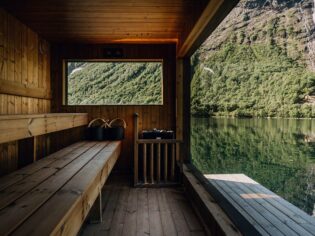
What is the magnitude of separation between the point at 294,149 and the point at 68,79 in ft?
79.4

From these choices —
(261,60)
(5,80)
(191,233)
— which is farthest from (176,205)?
(261,60)

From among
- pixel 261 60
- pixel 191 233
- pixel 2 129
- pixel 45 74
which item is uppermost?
pixel 261 60

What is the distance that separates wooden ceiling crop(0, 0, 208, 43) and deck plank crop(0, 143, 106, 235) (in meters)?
1.85

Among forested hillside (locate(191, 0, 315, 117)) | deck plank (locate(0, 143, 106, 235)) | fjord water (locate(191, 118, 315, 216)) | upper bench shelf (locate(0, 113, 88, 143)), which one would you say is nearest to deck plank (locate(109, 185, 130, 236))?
deck plank (locate(0, 143, 106, 235))

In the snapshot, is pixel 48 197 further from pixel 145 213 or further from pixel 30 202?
pixel 145 213

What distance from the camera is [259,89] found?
25.5m

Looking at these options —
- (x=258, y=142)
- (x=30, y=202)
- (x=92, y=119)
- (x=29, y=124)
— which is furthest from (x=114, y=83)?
(x=258, y=142)

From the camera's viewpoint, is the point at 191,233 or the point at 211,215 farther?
the point at 191,233

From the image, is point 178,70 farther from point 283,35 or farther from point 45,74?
point 283,35

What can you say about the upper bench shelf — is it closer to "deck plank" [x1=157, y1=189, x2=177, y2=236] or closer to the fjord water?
"deck plank" [x1=157, y1=189, x2=177, y2=236]

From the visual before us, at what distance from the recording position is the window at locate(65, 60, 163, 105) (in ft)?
16.4

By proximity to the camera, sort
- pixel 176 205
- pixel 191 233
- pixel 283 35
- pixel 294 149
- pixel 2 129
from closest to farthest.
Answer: pixel 2 129, pixel 191 233, pixel 176 205, pixel 294 149, pixel 283 35

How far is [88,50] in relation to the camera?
484 cm

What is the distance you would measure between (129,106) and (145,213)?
2.30m
